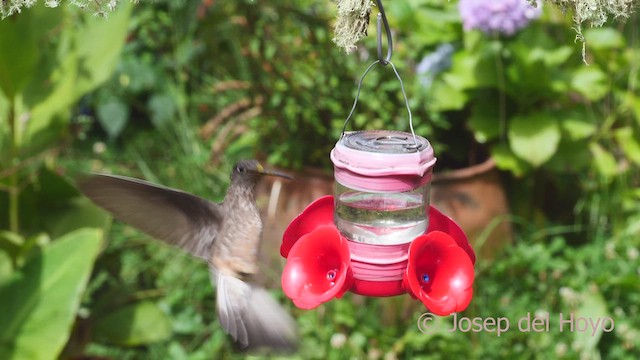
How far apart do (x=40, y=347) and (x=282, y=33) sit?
1.60 meters

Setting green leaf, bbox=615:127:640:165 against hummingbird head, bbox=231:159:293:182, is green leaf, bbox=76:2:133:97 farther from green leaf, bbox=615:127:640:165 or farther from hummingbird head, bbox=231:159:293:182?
green leaf, bbox=615:127:640:165

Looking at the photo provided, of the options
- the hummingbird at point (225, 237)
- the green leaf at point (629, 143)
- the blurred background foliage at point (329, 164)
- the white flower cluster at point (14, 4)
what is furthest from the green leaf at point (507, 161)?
the white flower cluster at point (14, 4)

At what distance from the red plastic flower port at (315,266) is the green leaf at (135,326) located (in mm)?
1600

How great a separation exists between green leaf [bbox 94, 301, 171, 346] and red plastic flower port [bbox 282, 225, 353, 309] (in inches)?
63.0

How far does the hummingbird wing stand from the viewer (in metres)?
1.51

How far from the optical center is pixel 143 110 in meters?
4.88

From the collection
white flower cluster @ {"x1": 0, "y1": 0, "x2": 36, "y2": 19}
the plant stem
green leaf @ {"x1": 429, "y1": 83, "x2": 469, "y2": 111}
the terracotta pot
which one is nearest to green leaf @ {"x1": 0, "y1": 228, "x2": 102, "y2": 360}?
the plant stem

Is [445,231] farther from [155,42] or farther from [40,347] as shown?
[155,42]

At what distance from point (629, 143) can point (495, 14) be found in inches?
Result: 34.9

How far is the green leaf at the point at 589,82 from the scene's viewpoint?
10.8ft

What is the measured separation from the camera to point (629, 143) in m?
3.47

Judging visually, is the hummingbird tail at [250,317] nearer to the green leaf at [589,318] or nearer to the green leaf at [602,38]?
the green leaf at [589,318]

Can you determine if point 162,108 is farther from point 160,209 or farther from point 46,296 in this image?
point 160,209

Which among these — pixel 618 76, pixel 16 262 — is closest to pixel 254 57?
pixel 16 262
